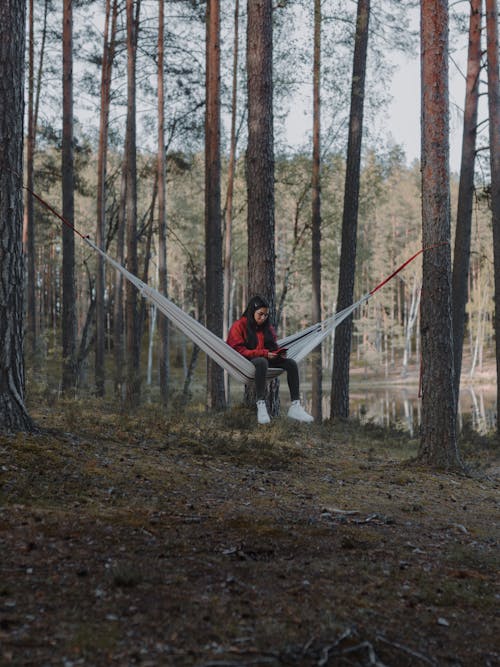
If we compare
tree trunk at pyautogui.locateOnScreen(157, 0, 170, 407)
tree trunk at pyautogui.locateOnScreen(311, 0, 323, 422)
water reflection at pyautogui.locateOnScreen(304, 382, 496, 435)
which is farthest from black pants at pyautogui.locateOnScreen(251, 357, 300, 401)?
water reflection at pyautogui.locateOnScreen(304, 382, 496, 435)

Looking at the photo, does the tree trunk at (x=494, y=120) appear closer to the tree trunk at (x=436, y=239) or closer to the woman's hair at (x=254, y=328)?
the tree trunk at (x=436, y=239)

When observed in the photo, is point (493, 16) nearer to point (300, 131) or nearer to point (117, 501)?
point (300, 131)

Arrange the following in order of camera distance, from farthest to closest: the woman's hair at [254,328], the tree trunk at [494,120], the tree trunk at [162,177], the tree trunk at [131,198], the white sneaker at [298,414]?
the tree trunk at [162,177] < the tree trunk at [131,198] < the tree trunk at [494,120] < the woman's hair at [254,328] < the white sneaker at [298,414]

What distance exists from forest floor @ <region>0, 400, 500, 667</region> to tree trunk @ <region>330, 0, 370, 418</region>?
471 cm

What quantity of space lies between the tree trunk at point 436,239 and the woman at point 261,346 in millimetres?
1145

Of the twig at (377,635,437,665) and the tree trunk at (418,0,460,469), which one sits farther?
the tree trunk at (418,0,460,469)

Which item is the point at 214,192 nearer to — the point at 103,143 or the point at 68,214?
the point at 68,214

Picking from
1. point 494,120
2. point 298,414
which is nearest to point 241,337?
point 298,414

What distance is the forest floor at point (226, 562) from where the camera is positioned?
77.9 inches

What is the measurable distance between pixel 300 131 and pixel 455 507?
9.60 meters

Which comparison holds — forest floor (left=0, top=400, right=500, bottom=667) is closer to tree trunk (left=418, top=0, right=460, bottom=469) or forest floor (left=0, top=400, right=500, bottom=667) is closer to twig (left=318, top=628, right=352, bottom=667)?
twig (left=318, top=628, right=352, bottom=667)

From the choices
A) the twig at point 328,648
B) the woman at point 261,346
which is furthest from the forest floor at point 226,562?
the woman at point 261,346

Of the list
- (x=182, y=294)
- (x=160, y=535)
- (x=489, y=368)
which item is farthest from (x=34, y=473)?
(x=489, y=368)

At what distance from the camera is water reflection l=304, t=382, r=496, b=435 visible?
1621cm
